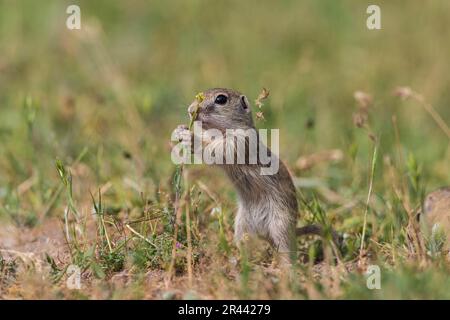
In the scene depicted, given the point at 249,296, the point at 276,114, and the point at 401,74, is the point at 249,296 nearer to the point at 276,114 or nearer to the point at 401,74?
the point at 276,114

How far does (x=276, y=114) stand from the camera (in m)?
7.70

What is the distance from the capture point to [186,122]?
747 centimetres

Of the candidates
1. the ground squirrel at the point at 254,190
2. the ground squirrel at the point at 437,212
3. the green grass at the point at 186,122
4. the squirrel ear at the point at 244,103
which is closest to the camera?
the green grass at the point at 186,122

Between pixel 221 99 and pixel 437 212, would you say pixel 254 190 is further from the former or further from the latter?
pixel 437 212

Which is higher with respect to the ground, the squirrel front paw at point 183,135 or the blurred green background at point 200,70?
the blurred green background at point 200,70

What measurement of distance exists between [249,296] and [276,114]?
397cm

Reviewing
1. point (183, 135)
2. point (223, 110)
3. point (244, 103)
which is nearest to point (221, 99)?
point (223, 110)

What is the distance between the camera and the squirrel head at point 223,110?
5.02m

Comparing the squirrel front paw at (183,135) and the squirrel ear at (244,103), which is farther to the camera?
Result: the squirrel ear at (244,103)

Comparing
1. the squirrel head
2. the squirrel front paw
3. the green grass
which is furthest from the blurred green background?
the squirrel front paw

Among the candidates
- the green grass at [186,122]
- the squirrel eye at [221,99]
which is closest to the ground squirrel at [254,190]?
the squirrel eye at [221,99]

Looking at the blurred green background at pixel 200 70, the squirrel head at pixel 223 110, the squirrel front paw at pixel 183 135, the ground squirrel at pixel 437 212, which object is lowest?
the ground squirrel at pixel 437 212

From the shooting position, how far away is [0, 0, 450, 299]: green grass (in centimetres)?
433

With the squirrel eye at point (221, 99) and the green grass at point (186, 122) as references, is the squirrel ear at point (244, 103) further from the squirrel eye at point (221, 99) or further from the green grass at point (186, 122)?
the green grass at point (186, 122)
